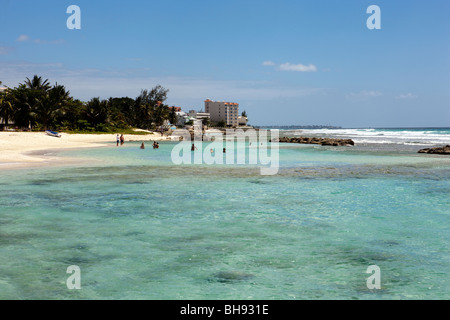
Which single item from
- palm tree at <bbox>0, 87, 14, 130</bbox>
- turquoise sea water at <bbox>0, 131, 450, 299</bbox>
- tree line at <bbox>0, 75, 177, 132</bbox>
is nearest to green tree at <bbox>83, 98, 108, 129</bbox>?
tree line at <bbox>0, 75, 177, 132</bbox>

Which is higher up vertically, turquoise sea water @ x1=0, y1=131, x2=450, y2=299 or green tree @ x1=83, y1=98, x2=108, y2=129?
green tree @ x1=83, y1=98, x2=108, y2=129

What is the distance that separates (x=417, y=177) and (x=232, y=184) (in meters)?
11.8

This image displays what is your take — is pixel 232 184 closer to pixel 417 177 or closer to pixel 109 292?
pixel 417 177

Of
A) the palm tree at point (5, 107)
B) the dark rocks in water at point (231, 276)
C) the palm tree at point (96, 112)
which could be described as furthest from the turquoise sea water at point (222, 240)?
the palm tree at point (96, 112)

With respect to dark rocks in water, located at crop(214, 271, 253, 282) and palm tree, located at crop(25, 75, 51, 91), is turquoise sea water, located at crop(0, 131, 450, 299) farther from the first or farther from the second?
palm tree, located at crop(25, 75, 51, 91)

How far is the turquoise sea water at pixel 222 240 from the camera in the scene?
7.67m

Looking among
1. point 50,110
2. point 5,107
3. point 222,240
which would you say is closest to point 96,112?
point 50,110

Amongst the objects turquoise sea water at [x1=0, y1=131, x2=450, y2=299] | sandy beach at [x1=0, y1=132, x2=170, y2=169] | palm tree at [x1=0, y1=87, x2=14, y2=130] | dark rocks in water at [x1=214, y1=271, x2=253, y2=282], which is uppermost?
palm tree at [x1=0, y1=87, x2=14, y2=130]

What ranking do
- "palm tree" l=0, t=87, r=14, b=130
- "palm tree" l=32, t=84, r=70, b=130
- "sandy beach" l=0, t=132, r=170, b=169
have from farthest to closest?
1. "palm tree" l=32, t=84, r=70, b=130
2. "palm tree" l=0, t=87, r=14, b=130
3. "sandy beach" l=0, t=132, r=170, b=169

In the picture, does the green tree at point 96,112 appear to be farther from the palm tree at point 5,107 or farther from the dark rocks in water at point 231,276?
the dark rocks in water at point 231,276

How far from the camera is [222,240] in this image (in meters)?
10.8

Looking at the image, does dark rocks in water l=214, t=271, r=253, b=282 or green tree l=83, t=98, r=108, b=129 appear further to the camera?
green tree l=83, t=98, r=108, b=129

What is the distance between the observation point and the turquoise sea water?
7668mm
